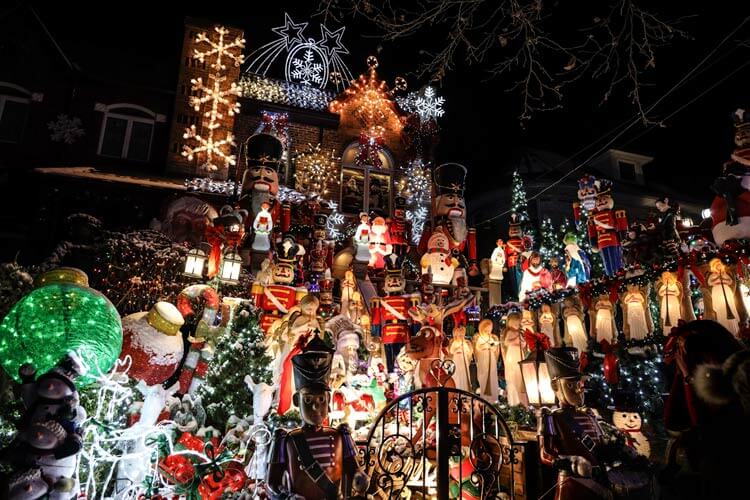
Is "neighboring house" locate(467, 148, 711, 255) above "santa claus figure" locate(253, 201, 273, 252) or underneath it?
above

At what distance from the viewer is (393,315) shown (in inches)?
382

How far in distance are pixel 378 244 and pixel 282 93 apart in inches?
289

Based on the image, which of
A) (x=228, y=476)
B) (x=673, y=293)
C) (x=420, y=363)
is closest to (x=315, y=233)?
(x=420, y=363)

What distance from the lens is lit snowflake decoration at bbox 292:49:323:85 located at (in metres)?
16.3

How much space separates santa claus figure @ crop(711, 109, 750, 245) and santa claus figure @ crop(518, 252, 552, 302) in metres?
3.83

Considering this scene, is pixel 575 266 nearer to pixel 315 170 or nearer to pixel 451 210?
pixel 451 210

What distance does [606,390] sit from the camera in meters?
14.8

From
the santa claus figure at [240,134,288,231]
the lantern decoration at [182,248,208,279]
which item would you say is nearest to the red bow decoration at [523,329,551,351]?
the santa claus figure at [240,134,288,231]

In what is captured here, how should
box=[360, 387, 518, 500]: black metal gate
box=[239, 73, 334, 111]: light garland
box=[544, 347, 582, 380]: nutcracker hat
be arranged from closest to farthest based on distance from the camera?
box=[360, 387, 518, 500]: black metal gate < box=[544, 347, 582, 380]: nutcracker hat < box=[239, 73, 334, 111]: light garland

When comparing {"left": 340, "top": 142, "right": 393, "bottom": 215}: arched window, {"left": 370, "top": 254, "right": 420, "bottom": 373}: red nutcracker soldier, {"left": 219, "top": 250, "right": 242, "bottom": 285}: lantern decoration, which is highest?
{"left": 340, "top": 142, "right": 393, "bottom": 215}: arched window

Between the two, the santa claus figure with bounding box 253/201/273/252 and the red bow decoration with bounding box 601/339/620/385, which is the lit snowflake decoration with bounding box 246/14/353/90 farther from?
the red bow decoration with bounding box 601/339/620/385

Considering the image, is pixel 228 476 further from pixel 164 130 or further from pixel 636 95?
pixel 164 130

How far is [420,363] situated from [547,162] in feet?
53.5

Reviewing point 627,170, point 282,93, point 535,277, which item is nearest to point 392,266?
point 535,277
